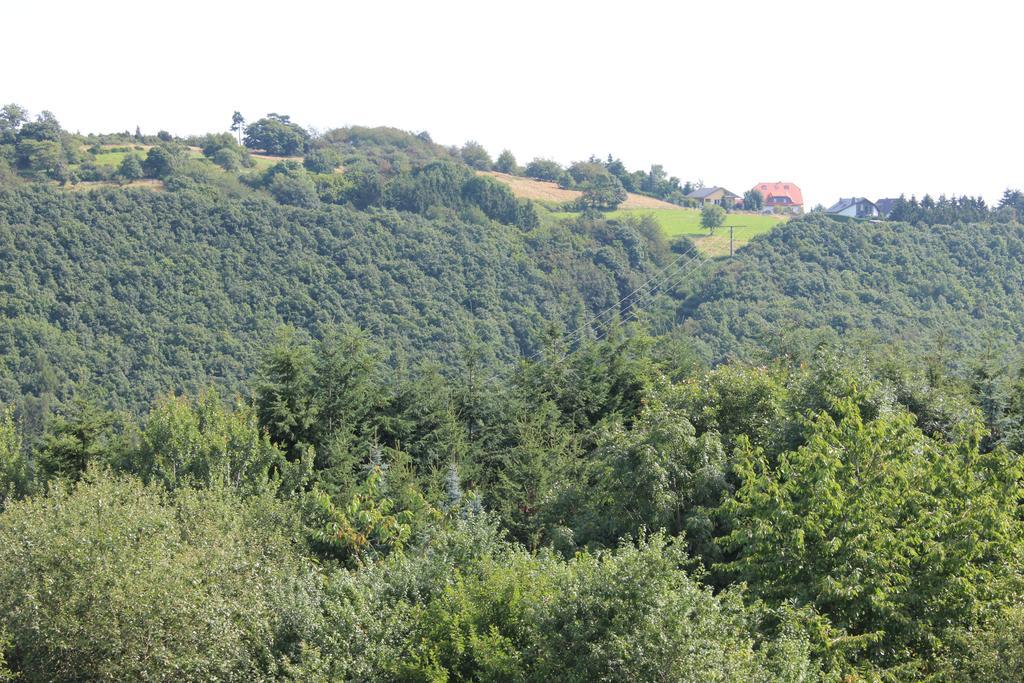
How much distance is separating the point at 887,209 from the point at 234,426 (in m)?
78.0

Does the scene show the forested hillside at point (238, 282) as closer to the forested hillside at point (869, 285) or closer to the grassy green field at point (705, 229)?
the grassy green field at point (705, 229)

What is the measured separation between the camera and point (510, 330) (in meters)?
81.8

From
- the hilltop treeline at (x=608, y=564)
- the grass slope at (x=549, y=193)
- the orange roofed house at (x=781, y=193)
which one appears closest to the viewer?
the hilltop treeline at (x=608, y=564)

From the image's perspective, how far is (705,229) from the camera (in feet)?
340

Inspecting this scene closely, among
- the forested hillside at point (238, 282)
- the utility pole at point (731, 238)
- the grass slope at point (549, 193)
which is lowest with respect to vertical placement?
the forested hillside at point (238, 282)

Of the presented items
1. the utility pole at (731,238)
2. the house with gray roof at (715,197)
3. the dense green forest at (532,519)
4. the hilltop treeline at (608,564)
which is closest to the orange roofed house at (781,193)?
the house with gray roof at (715,197)

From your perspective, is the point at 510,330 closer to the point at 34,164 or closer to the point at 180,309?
the point at 180,309

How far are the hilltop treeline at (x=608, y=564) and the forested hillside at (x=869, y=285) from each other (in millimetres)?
44930

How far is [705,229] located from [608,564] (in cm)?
9313

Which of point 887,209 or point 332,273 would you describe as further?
point 887,209

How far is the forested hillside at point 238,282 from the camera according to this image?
65312mm

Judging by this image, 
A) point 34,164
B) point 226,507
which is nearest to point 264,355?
point 226,507

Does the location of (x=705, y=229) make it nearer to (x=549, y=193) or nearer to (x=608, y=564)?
(x=549, y=193)

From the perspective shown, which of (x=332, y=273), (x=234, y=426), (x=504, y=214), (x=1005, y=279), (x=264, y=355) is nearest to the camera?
(x=234, y=426)
